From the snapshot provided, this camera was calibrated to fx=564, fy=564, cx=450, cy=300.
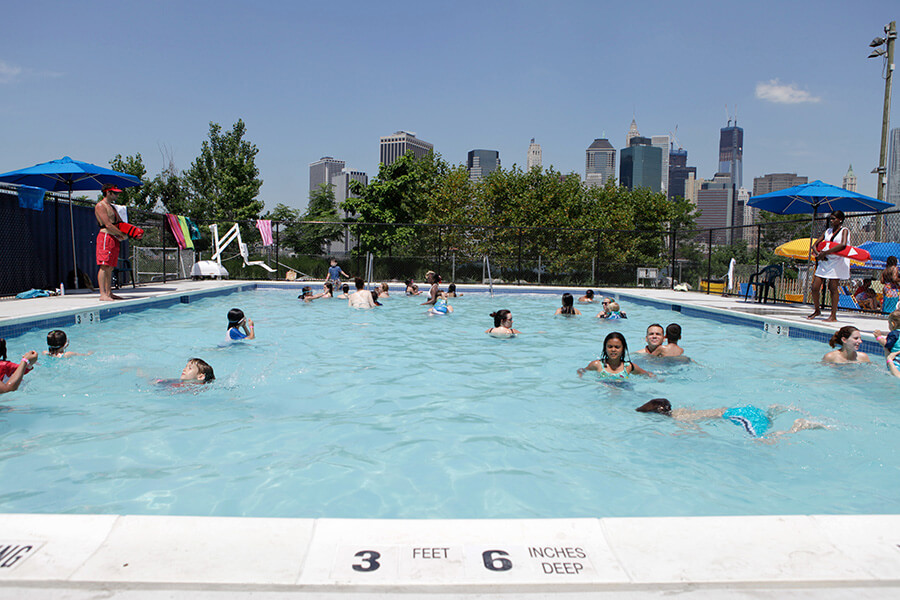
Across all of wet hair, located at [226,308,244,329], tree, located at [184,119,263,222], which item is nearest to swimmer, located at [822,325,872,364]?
wet hair, located at [226,308,244,329]

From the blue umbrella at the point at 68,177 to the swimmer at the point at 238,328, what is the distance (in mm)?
5470

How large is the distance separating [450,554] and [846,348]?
22.2 ft

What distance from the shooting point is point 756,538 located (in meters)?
2.13

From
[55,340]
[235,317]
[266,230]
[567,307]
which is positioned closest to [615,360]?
[235,317]

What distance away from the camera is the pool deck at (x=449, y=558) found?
71.2 inches

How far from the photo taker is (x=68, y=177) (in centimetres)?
1195

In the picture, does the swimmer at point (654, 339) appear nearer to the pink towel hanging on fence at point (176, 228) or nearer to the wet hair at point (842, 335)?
the wet hair at point (842, 335)

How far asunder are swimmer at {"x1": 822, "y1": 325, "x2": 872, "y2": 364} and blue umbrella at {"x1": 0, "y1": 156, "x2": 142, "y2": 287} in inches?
507

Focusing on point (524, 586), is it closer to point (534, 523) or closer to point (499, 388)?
point (534, 523)

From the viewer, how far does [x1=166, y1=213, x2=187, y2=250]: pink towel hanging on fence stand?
16.0m

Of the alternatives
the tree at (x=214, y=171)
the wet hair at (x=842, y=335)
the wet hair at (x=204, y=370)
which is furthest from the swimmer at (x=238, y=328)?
the tree at (x=214, y=171)

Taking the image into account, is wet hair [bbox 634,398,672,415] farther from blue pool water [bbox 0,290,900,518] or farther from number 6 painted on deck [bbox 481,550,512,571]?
number 6 painted on deck [bbox 481,550,512,571]

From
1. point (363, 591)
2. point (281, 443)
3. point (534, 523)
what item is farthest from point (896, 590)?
point (281, 443)

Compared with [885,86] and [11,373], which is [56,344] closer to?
[11,373]
